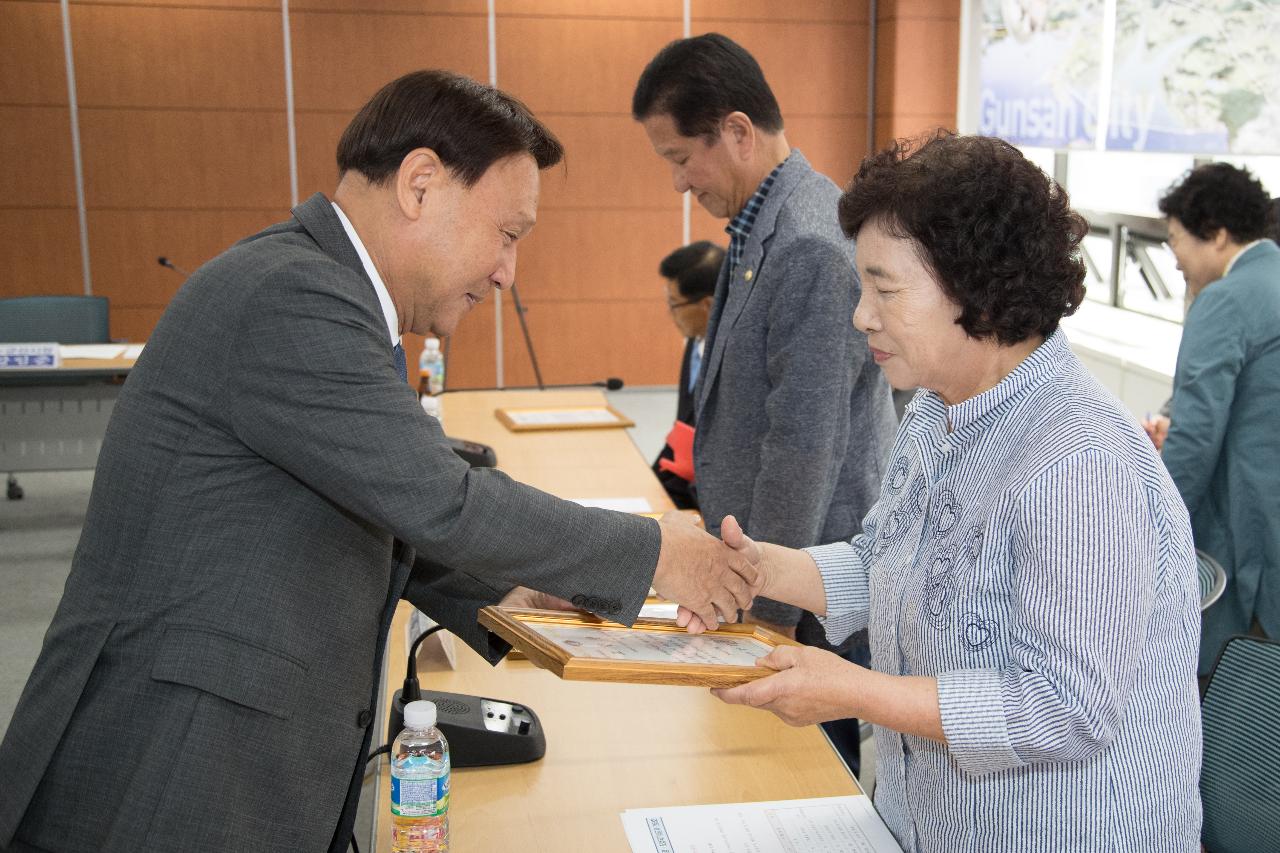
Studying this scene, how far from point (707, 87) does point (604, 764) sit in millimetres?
1326

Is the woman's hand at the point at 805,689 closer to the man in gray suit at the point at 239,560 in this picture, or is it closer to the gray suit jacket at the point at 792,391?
the man in gray suit at the point at 239,560

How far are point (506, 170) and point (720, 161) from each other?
105 cm

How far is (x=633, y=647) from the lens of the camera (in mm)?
1370

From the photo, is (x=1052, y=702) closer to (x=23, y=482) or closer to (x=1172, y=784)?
(x=1172, y=784)

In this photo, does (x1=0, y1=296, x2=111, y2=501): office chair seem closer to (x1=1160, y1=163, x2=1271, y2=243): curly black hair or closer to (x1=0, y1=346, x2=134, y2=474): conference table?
(x1=0, y1=346, x2=134, y2=474): conference table

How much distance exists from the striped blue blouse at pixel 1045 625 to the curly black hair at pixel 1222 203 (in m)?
2.36

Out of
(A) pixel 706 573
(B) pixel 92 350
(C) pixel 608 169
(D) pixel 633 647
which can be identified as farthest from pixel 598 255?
(D) pixel 633 647

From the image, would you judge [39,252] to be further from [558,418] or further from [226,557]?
[226,557]

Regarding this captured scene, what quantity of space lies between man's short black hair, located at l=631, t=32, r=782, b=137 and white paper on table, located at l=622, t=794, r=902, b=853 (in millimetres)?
1352

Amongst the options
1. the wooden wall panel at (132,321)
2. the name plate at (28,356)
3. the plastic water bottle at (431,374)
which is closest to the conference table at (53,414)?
the name plate at (28,356)

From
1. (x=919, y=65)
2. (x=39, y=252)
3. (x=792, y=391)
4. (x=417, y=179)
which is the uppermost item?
(x=919, y=65)

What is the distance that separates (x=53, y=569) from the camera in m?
4.94

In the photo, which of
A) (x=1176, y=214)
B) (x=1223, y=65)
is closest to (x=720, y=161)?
(x=1176, y=214)

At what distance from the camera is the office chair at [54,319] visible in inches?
213
